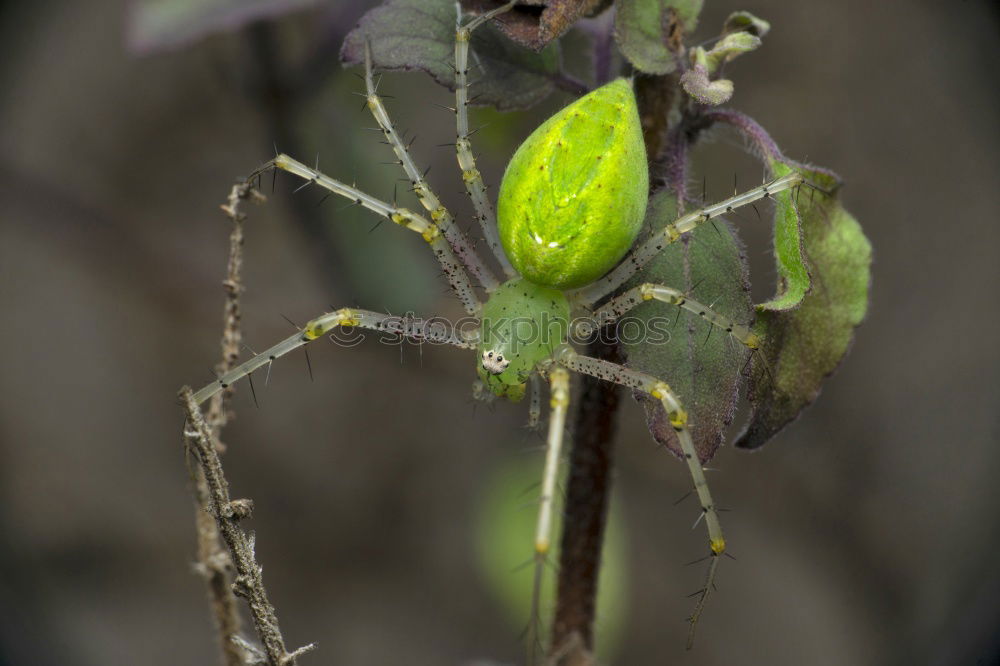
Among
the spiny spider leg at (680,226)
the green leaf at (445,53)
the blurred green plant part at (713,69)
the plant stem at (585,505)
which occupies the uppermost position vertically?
the green leaf at (445,53)

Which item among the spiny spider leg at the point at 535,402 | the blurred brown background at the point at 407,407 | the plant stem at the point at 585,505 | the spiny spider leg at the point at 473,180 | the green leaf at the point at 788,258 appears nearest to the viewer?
the green leaf at the point at 788,258

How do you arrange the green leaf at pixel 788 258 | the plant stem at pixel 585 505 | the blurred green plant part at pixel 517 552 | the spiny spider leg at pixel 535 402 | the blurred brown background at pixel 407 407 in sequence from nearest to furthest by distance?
the green leaf at pixel 788 258 → the plant stem at pixel 585 505 → the spiny spider leg at pixel 535 402 → the blurred green plant part at pixel 517 552 → the blurred brown background at pixel 407 407

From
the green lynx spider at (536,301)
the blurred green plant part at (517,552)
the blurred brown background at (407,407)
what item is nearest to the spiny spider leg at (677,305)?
the green lynx spider at (536,301)

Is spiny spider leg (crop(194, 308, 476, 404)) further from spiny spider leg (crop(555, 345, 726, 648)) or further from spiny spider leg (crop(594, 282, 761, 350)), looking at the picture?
spiny spider leg (crop(594, 282, 761, 350))

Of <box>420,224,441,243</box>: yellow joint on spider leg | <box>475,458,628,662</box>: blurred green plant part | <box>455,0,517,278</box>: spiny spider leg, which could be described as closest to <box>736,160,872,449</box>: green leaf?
<box>455,0,517,278</box>: spiny spider leg

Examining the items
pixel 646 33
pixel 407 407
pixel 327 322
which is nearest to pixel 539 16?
pixel 646 33

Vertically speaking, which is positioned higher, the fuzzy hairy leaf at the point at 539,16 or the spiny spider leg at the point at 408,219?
the spiny spider leg at the point at 408,219

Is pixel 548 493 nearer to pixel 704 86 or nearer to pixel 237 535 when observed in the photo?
pixel 237 535

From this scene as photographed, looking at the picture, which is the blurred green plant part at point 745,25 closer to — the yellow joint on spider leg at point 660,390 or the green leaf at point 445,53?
the green leaf at point 445,53
